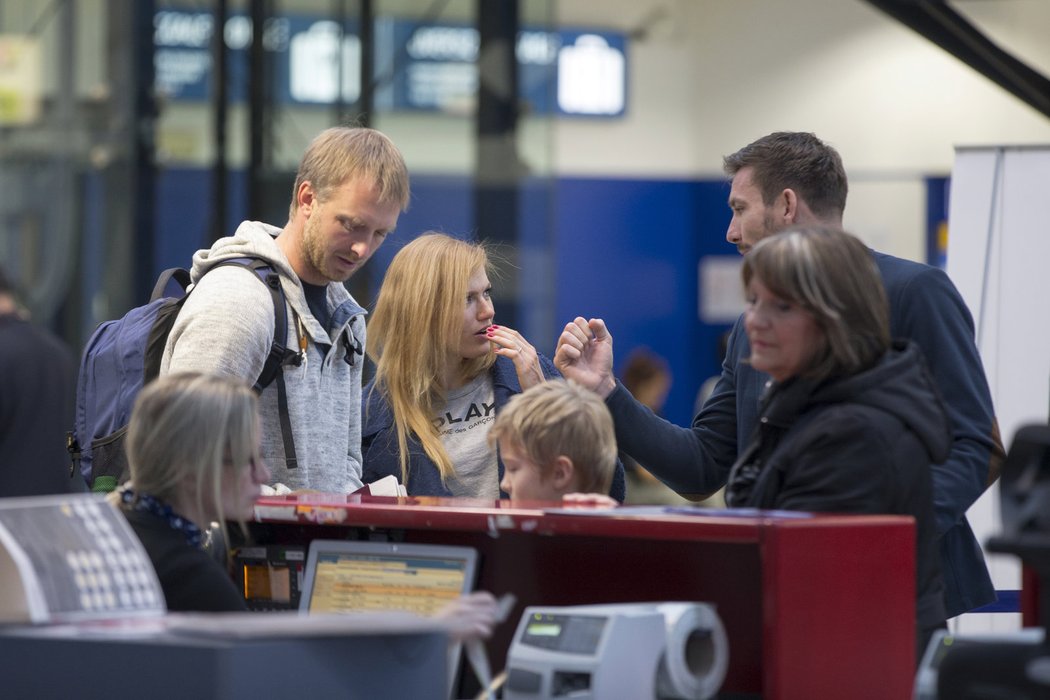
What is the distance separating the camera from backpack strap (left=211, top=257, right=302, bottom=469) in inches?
130

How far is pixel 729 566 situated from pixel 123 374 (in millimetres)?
1457

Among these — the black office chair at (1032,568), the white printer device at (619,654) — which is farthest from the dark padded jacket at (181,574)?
the black office chair at (1032,568)

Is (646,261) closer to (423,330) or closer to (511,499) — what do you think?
(423,330)

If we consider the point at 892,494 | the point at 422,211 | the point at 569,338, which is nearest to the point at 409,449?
the point at 569,338

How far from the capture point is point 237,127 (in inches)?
345

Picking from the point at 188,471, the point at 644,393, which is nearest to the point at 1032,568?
the point at 188,471

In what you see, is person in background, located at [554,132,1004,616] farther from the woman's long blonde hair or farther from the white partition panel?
the white partition panel

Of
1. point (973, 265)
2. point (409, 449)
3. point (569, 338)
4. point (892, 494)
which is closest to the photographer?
point (892, 494)

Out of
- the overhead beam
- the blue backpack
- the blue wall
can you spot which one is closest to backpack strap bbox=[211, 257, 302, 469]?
the blue backpack

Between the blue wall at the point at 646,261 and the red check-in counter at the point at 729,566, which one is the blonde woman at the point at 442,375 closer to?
the red check-in counter at the point at 729,566

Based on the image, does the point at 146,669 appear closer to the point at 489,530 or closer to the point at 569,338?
the point at 489,530

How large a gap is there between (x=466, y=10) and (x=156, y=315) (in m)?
5.27

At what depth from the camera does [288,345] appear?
335 cm

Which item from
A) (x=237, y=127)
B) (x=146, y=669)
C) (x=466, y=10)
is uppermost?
(x=466, y=10)
